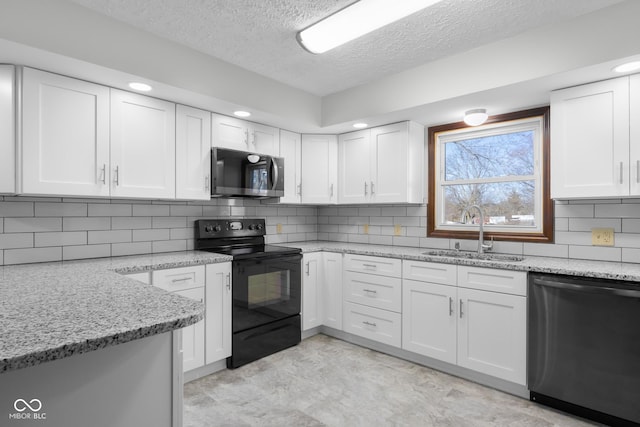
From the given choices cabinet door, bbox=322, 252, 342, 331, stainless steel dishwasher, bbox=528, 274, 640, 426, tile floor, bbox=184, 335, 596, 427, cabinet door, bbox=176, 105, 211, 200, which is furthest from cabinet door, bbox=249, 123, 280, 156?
stainless steel dishwasher, bbox=528, 274, 640, 426

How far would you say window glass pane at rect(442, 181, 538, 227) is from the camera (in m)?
2.88

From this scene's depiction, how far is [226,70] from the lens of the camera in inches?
105

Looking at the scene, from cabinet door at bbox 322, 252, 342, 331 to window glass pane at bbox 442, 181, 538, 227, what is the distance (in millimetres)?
1106

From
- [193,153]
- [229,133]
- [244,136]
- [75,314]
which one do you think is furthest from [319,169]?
[75,314]

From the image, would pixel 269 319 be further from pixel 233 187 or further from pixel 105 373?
pixel 105 373

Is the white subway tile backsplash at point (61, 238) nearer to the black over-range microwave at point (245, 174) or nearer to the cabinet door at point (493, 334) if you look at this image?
the black over-range microwave at point (245, 174)

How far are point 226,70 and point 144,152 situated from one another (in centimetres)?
85

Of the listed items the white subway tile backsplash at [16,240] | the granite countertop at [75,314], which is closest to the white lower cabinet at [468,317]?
the granite countertop at [75,314]

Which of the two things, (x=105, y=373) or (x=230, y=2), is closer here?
(x=105, y=373)

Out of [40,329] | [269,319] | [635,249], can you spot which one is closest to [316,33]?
[40,329]

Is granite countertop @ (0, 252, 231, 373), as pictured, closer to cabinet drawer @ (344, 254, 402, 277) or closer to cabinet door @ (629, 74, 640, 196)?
cabinet drawer @ (344, 254, 402, 277)

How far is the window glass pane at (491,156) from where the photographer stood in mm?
2895

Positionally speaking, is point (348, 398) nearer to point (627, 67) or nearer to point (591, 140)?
point (591, 140)

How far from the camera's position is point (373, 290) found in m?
3.10
